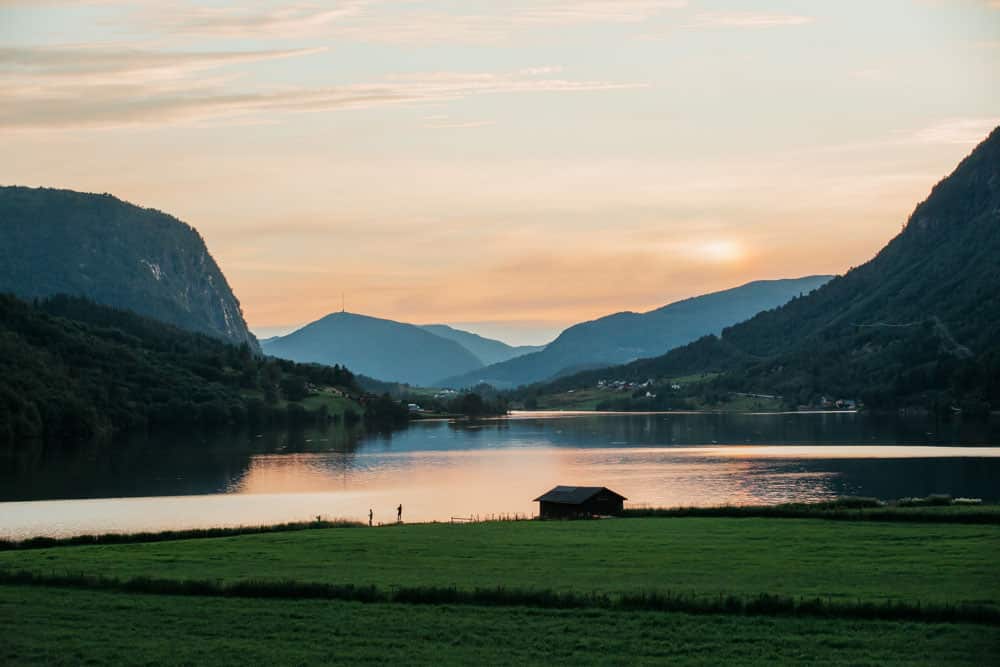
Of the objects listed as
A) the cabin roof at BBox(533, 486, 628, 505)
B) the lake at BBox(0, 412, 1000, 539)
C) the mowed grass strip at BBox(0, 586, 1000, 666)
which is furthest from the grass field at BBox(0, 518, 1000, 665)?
the lake at BBox(0, 412, 1000, 539)

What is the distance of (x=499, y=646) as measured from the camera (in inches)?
1347

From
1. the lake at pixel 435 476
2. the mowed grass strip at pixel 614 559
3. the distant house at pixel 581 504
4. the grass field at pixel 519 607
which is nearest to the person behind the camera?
the grass field at pixel 519 607

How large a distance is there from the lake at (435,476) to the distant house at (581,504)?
923 cm

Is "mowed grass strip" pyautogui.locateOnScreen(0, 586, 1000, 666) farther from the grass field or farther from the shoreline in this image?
the shoreline

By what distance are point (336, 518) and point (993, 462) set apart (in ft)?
235

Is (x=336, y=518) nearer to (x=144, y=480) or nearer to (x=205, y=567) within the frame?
(x=205, y=567)

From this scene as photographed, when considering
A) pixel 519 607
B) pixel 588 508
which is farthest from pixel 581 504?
pixel 519 607

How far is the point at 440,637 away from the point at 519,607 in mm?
4861

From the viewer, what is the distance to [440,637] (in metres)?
35.3

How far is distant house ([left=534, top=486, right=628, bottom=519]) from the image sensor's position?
79.2m

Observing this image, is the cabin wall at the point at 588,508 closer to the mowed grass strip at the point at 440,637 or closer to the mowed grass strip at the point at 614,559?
the mowed grass strip at the point at 614,559

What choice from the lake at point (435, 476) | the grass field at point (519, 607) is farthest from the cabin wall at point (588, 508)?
the grass field at point (519, 607)

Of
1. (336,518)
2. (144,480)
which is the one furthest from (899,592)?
(144,480)

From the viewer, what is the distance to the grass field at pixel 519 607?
33188mm
